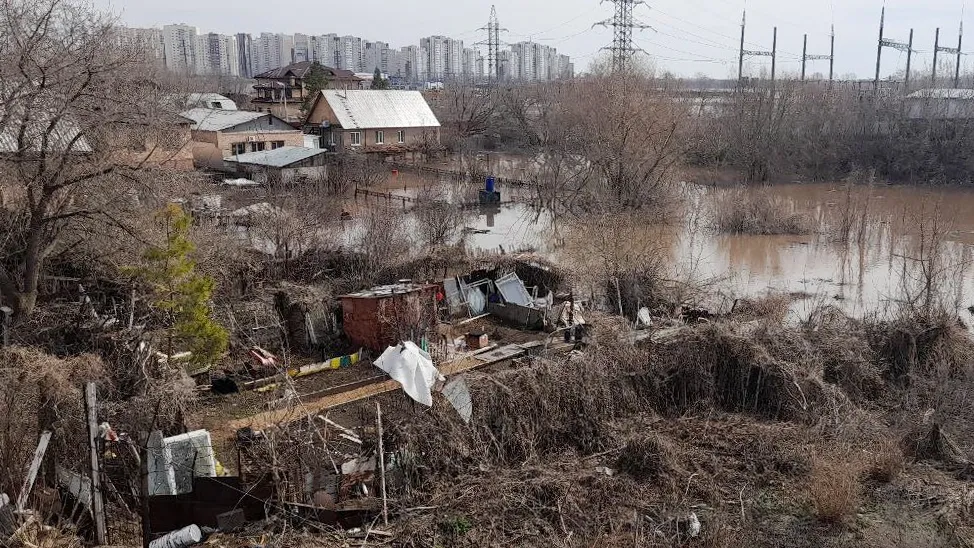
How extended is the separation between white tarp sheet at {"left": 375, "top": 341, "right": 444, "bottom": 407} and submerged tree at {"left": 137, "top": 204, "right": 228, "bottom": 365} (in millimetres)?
2935

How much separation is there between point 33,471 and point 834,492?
24.1 feet

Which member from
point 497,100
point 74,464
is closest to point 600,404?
point 74,464

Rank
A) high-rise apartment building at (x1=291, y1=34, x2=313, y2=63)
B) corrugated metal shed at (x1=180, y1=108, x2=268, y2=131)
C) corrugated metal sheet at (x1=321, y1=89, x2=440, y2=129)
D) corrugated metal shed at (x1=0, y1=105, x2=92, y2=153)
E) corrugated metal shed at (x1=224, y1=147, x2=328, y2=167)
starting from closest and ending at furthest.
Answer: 1. corrugated metal shed at (x1=0, y1=105, x2=92, y2=153)
2. corrugated metal shed at (x1=224, y1=147, x2=328, y2=167)
3. corrugated metal shed at (x1=180, y1=108, x2=268, y2=131)
4. corrugated metal sheet at (x1=321, y1=89, x2=440, y2=129)
5. high-rise apartment building at (x1=291, y1=34, x2=313, y2=63)

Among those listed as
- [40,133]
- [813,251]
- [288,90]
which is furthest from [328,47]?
[40,133]

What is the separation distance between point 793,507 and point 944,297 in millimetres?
7472

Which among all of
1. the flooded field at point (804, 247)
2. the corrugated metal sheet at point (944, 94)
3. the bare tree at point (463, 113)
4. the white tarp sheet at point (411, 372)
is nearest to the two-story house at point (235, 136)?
the flooded field at point (804, 247)

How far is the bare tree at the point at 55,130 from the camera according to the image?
35.3ft

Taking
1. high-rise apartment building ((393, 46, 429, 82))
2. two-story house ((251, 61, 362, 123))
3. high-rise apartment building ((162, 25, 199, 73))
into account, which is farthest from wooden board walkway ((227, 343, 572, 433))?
high-rise apartment building ((393, 46, 429, 82))

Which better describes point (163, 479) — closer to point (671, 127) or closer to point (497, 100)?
point (671, 127)

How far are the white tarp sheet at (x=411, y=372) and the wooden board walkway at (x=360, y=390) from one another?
1.20 metres

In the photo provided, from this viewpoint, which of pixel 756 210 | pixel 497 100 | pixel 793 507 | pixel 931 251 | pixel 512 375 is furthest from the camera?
pixel 497 100

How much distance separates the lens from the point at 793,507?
313 inches

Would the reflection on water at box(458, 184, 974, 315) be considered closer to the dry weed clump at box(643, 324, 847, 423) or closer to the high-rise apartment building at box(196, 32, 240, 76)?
the dry weed clump at box(643, 324, 847, 423)

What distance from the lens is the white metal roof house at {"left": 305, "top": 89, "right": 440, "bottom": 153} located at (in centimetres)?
3950
